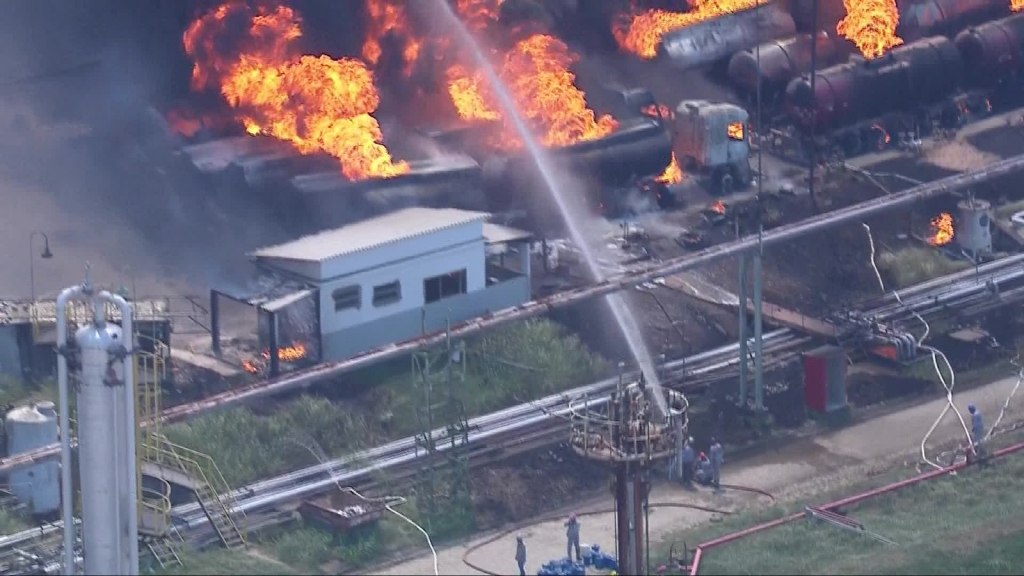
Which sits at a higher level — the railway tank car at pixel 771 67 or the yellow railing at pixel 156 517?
the railway tank car at pixel 771 67

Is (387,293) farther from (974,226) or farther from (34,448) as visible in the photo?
(974,226)

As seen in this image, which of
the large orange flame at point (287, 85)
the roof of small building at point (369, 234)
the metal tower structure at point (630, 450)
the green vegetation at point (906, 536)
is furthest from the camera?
the large orange flame at point (287, 85)

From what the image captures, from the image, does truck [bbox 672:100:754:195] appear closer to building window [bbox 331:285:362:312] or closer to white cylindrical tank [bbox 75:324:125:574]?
building window [bbox 331:285:362:312]

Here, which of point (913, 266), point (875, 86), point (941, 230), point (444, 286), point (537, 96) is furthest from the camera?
point (875, 86)

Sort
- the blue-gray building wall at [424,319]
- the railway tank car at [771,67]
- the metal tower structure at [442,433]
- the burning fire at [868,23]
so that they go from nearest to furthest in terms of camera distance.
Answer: the metal tower structure at [442,433], the blue-gray building wall at [424,319], the railway tank car at [771,67], the burning fire at [868,23]

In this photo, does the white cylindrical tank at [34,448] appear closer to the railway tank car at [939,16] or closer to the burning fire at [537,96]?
the burning fire at [537,96]

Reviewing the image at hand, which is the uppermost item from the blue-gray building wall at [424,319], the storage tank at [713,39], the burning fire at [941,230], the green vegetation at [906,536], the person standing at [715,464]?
the storage tank at [713,39]

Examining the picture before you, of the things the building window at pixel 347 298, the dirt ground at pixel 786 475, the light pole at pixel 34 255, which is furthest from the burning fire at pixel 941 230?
the light pole at pixel 34 255

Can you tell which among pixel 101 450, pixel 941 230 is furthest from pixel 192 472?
pixel 941 230

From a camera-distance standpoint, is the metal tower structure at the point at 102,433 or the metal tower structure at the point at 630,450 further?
the metal tower structure at the point at 630,450
